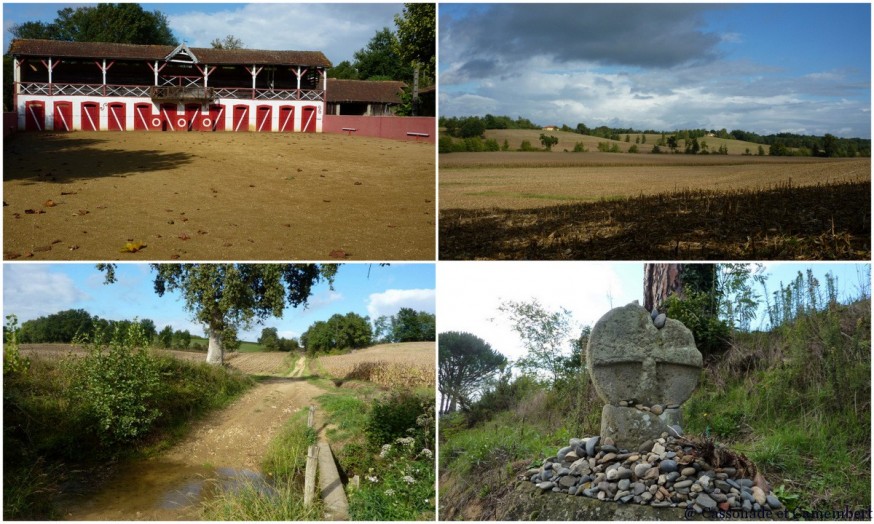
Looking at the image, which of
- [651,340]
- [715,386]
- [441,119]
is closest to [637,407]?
[651,340]

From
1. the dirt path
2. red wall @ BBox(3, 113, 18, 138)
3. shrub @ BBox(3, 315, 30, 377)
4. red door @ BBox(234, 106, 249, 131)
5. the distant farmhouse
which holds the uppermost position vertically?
the distant farmhouse

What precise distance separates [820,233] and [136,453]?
993 centimetres

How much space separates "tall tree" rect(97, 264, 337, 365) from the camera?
1200 centimetres

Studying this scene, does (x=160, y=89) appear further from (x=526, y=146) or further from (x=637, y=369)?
(x=637, y=369)

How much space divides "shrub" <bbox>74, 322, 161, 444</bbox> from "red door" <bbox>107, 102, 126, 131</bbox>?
957 inches

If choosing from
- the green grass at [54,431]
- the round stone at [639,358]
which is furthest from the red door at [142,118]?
the round stone at [639,358]

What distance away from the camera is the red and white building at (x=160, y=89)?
31.0 meters

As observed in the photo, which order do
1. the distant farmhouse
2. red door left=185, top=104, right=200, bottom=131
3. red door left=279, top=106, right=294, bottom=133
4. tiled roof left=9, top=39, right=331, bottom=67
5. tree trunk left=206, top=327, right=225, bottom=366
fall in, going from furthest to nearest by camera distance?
1. the distant farmhouse
2. red door left=279, top=106, right=294, bottom=133
3. red door left=185, top=104, right=200, bottom=131
4. tiled roof left=9, top=39, right=331, bottom=67
5. tree trunk left=206, top=327, right=225, bottom=366

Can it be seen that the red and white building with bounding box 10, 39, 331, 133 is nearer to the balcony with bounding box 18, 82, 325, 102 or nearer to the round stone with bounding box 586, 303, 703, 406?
the balcony with bounding box 18, 82, 325, 102

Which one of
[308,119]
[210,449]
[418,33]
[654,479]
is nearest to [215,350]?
[210,449]

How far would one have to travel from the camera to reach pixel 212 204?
12.9m

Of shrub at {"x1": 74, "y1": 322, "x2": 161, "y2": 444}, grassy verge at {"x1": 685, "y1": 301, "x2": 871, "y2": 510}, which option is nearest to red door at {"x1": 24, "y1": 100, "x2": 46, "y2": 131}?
shrub at {"x1": 74, "y1": 322, "x2": 161, "y2": 444}

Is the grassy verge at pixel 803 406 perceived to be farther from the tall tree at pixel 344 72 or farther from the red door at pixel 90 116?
the tall tree at pixel 344 72

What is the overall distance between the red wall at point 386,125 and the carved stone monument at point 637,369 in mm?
24308
